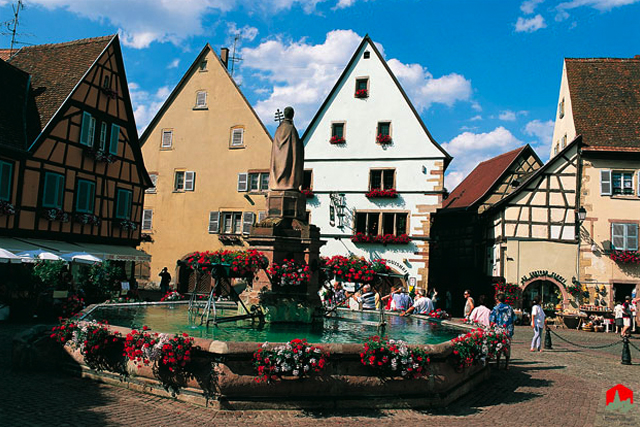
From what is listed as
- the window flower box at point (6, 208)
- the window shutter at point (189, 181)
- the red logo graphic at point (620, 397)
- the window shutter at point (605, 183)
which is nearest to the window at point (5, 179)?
the window flower box at point (6, 208)

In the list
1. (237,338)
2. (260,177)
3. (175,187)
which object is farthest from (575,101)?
(237,338)

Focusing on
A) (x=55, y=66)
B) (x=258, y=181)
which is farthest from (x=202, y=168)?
(x=55, y=66)

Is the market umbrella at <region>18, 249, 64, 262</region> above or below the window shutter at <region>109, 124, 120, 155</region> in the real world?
below

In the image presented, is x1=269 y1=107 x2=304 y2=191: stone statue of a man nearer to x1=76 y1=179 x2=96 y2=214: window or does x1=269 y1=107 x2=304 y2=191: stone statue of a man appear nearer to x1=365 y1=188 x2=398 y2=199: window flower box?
x1=76 y1=179 x2=96 y2=214: window

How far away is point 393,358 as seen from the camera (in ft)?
26.2

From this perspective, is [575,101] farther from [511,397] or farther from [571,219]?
[511,397]

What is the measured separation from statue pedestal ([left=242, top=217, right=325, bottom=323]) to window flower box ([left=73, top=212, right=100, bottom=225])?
1356 cm

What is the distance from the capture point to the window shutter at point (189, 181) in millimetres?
31781

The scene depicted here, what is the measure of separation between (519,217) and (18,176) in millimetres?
21585

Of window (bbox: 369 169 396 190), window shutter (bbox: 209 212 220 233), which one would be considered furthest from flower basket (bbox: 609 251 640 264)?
window shutter (bbox: 209 212 220 233)

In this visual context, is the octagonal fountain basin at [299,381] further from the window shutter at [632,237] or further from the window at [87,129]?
the window shutter at [632,237]

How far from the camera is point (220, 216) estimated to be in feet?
101

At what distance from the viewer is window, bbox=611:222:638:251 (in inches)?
992

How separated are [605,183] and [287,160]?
1926cm
